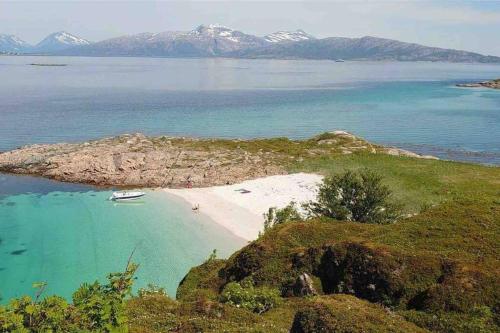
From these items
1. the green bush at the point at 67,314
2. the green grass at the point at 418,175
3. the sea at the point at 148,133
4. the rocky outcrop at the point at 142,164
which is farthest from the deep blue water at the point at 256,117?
the green bush at the point at 67,314

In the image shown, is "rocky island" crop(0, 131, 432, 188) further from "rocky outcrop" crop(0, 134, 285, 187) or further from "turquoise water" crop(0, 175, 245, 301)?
"turquoise water" crop(0, 175, 245, 301)

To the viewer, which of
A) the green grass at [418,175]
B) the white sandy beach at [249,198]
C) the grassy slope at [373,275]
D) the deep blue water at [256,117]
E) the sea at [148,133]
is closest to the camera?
the grassy slope at [373,275]

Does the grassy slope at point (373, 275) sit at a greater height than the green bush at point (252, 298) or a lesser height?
greater

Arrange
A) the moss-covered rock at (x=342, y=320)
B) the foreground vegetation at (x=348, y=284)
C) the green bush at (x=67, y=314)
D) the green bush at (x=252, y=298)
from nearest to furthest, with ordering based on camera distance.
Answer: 1. the green bush at (x=67, y=314)
2. the moss-covered rock at (x=342, y=320)
3. the foreground vegetation at (x=348, y=284)
4. the green bush at (x=252, y=298)

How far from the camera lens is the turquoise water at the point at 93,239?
135 ft

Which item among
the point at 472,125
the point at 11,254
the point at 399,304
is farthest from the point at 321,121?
the point at 399,304

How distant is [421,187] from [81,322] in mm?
51901

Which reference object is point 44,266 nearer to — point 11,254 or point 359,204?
point 11,254

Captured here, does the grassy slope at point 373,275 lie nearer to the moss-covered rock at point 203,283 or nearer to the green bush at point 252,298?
the moss-covered rock at point 203,283

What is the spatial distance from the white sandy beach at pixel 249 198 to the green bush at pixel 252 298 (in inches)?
1003

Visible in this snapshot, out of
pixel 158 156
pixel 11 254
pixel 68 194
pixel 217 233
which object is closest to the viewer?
pixel 11 254

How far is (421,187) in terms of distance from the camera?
58.9 metres

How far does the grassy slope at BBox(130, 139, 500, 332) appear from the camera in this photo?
1831 centimetres

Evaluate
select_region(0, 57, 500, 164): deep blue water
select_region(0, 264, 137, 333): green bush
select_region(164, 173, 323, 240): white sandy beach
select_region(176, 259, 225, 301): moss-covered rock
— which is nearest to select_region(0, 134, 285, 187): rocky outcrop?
select_region(164, 173, 323, 240): white sandy beach
